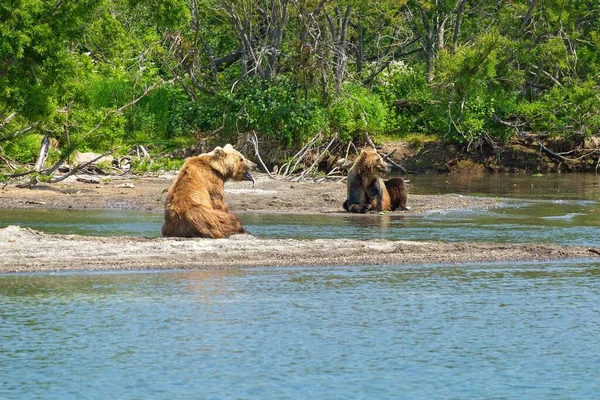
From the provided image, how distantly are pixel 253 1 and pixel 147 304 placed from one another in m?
22.5

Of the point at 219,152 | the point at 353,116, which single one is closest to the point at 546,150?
the point at 353,116

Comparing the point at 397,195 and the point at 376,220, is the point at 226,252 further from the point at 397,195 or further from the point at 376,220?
the point at 397,195

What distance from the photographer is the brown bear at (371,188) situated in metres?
19.5

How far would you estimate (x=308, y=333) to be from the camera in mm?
9555

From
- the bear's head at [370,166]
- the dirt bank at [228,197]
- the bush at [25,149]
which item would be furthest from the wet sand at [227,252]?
the bush at [25,149]

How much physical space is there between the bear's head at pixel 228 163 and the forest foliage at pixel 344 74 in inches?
398

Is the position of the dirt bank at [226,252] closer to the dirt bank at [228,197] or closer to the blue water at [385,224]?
the blue water at [385,224]

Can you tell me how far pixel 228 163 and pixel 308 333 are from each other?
5.51 m

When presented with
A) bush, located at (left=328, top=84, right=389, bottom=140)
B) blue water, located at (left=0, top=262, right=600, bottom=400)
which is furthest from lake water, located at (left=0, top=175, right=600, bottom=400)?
bush, located at (left=328, top=84, right=389, bottom=140)

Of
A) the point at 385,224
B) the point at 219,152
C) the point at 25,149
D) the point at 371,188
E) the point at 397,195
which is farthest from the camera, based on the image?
the point at 25,149

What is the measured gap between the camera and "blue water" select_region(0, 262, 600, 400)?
25.9 ft

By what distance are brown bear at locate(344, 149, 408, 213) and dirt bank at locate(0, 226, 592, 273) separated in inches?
202

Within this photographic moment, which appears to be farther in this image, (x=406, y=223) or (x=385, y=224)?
(x=406, y=223)

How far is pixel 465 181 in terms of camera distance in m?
30.1
